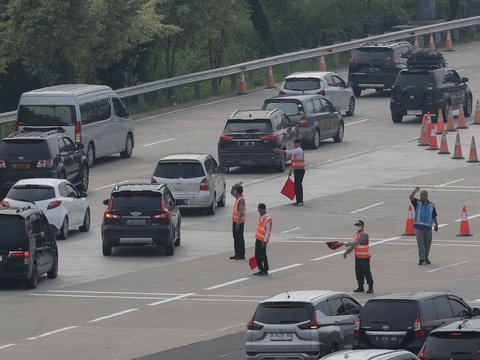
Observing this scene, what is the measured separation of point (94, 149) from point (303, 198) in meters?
7.39

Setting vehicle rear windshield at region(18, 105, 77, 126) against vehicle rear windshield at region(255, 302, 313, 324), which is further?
vehicle rear windshield at region(18, 105, 77, 126)

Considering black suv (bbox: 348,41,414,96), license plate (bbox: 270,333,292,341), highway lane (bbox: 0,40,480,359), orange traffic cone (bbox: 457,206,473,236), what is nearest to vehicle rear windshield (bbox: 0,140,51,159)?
highway lane (bbox: 0,40,480,359)

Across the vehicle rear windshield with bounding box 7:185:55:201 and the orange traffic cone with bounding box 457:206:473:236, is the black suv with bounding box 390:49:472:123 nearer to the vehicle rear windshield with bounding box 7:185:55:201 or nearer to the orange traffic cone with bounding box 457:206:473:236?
the orange traffic cone with bounding box 457:206:473:236

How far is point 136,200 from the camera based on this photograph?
116 feet

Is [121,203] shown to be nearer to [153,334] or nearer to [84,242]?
[84,242]

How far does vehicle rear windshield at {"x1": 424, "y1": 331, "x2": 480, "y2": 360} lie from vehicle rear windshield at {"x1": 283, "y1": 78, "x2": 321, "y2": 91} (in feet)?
112

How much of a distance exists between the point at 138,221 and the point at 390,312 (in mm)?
12348

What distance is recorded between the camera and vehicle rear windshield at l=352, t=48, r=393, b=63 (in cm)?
6078

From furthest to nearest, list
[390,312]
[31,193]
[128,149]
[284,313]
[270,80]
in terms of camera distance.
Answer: [270,80] → [128,149] → [31,193] → [284,313] → [390,312]

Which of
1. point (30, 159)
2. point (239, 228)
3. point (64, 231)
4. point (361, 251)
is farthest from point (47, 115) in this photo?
point (361, 251)

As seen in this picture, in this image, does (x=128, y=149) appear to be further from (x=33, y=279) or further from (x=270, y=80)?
(x=33, y=279)

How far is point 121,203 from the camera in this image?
1387 inches

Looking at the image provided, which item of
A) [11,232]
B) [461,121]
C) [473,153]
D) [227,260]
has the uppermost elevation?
[11,232]

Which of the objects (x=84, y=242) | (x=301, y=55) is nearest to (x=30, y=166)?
(x=84, y=242)
